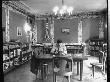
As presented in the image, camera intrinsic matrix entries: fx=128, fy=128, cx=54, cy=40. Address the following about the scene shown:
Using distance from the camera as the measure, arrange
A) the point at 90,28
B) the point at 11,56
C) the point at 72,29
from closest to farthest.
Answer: the point at 11,56, the point at 90,28, the point at 72,29

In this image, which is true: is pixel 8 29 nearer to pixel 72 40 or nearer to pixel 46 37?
pixel 46 37

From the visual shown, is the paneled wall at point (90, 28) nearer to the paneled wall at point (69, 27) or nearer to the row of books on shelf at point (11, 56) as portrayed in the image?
the paneled wall at point (69, 27)

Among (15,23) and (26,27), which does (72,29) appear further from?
(15,23)

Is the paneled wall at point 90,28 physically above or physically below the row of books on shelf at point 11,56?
above

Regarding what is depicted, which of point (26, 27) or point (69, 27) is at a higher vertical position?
point (69, 27)

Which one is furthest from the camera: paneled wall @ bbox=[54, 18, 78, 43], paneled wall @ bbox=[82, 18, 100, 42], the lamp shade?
paneled wall @ bbox=[54, 18, 78, 43]

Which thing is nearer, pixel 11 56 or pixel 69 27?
pixel 11 56

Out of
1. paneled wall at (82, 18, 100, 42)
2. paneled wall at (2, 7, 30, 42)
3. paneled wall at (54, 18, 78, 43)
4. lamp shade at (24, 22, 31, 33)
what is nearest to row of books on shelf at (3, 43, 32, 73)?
paneled wall at (2, 7, 30, 42)

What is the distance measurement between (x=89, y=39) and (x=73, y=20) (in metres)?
2.02

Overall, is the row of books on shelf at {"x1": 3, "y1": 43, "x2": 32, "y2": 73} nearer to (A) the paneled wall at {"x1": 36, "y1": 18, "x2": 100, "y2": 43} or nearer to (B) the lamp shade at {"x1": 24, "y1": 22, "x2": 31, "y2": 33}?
(B) the lamp shade at {"x1": 24, "y1": 22, "x2": 31, "y2": 33}

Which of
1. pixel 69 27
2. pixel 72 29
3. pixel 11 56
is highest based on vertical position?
pixel 69 27

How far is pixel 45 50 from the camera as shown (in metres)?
6.93

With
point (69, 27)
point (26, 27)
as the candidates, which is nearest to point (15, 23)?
point (26, 27)

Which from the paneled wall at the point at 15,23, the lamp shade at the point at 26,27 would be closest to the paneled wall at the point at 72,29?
the lamp shade at the point at 26,27
